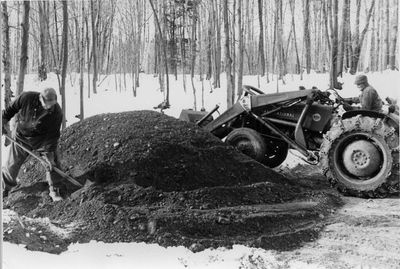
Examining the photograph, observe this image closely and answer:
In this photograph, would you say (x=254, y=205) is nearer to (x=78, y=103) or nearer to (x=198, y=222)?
(x=198, y=222)

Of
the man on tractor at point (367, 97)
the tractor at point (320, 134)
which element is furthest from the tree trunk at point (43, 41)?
the man on tractor at point (367, 97)

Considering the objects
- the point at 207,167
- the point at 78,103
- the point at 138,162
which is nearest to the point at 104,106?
the point at 78,103

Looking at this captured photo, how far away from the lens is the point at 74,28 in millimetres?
3467

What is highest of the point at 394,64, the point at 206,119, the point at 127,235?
the point at 394,64

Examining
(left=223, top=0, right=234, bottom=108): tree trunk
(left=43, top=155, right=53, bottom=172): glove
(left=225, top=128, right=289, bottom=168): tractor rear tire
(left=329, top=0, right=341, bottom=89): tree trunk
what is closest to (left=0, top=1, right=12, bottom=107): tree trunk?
(left=43, top=155, right=53, bottom=172): glove

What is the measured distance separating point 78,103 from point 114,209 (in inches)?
36.1

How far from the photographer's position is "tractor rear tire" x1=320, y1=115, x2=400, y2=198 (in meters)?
3.93

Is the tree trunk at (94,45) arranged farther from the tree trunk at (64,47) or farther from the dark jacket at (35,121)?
the dark jacket at (35,121)

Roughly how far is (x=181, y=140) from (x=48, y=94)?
1.24m

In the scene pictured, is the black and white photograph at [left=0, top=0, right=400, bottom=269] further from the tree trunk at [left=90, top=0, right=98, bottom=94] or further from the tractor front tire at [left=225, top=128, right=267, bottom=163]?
the tractor front tire at [left=225, top=128, right=267, bottom=163]

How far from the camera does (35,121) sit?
359 centimetres

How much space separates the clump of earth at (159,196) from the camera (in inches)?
121

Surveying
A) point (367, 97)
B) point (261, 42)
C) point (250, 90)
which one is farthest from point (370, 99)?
point (250, 90)

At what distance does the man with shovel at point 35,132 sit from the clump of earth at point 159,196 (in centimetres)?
10
